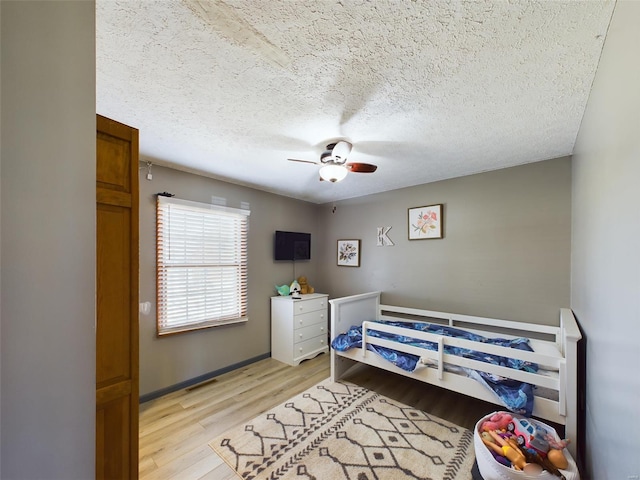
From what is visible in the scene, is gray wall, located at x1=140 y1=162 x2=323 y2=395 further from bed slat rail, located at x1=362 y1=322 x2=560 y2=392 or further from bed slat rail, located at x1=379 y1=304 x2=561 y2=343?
bed slat rail, located at x1=362 y1=322 x2=560 y2=392

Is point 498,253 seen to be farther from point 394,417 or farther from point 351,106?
point 351,106

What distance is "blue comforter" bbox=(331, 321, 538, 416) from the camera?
1816 millimetres

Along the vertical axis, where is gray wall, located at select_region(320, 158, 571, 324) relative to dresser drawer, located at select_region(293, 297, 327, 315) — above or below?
above

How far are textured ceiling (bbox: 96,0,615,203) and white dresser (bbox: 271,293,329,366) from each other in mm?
2012

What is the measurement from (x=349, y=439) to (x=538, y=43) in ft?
8.45

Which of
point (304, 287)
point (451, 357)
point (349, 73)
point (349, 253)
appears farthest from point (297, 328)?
point (349, 73)

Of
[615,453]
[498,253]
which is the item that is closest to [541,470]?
[615,453]

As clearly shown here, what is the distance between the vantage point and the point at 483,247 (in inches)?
112

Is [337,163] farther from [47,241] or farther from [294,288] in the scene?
[294,288]

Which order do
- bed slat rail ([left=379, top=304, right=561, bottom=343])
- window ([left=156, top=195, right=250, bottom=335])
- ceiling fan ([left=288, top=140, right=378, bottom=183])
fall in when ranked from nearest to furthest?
ceiling fan ([left=288, top=140, right=378, bottom=183]) → bed slat rail ([left=379, top=304, right=561, bottom=343]) → window ([left=156, top=195, right=250, bottom=335])

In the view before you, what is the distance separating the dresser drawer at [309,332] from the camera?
337 centimetres

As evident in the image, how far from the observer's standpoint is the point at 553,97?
4.92 feet

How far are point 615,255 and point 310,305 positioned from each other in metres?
2.97

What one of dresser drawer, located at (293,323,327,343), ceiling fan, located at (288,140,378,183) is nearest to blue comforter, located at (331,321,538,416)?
dresser drawer, located at (293,323,327,343)
